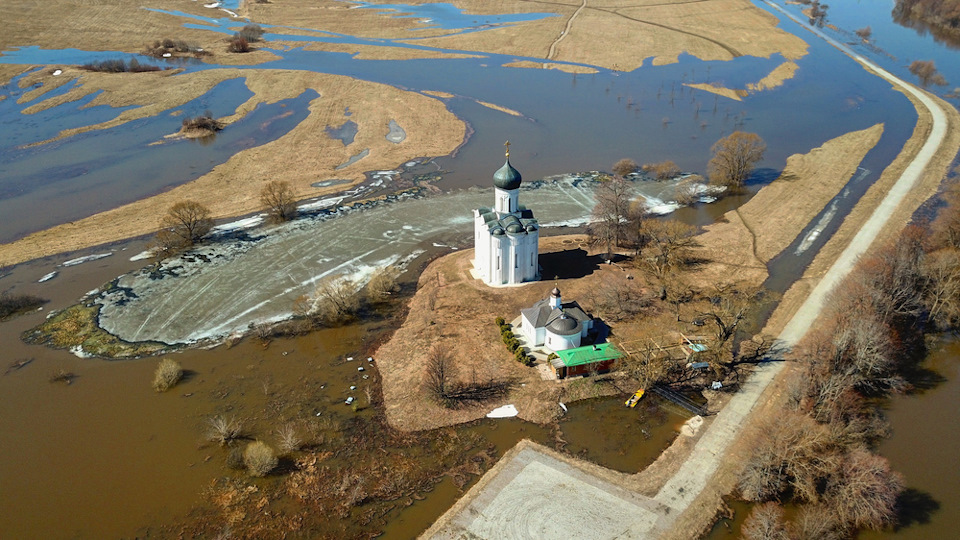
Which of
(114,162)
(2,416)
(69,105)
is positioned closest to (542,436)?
(2,416)

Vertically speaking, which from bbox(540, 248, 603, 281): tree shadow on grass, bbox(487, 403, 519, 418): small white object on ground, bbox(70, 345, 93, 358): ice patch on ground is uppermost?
bbox(540, 248, 603, 281): tree shadow on grass

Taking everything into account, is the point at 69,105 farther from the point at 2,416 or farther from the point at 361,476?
the point at 361,476

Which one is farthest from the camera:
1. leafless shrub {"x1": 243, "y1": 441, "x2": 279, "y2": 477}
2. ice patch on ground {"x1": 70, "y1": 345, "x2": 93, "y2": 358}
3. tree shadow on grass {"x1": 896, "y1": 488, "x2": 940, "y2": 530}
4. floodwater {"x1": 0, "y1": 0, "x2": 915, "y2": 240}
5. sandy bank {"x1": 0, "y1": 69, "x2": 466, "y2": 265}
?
floodwater {"x1": 0, "y1": 0, "x2": 915, "y2": 240}

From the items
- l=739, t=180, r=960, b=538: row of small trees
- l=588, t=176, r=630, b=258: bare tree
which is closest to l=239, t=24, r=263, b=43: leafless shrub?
l=588, t=176, r=630, b=258: bare tree

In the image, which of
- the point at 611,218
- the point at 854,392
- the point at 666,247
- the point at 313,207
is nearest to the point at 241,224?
the point at 313,207

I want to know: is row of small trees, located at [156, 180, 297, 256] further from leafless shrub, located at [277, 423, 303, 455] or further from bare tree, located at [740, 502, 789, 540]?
bare tree, located at [740, 502, 789, 540]

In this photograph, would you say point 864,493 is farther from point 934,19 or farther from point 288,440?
point 934,19

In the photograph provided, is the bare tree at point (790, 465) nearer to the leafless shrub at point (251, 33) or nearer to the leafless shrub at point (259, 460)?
the leafless shrub at point (259, 460)
